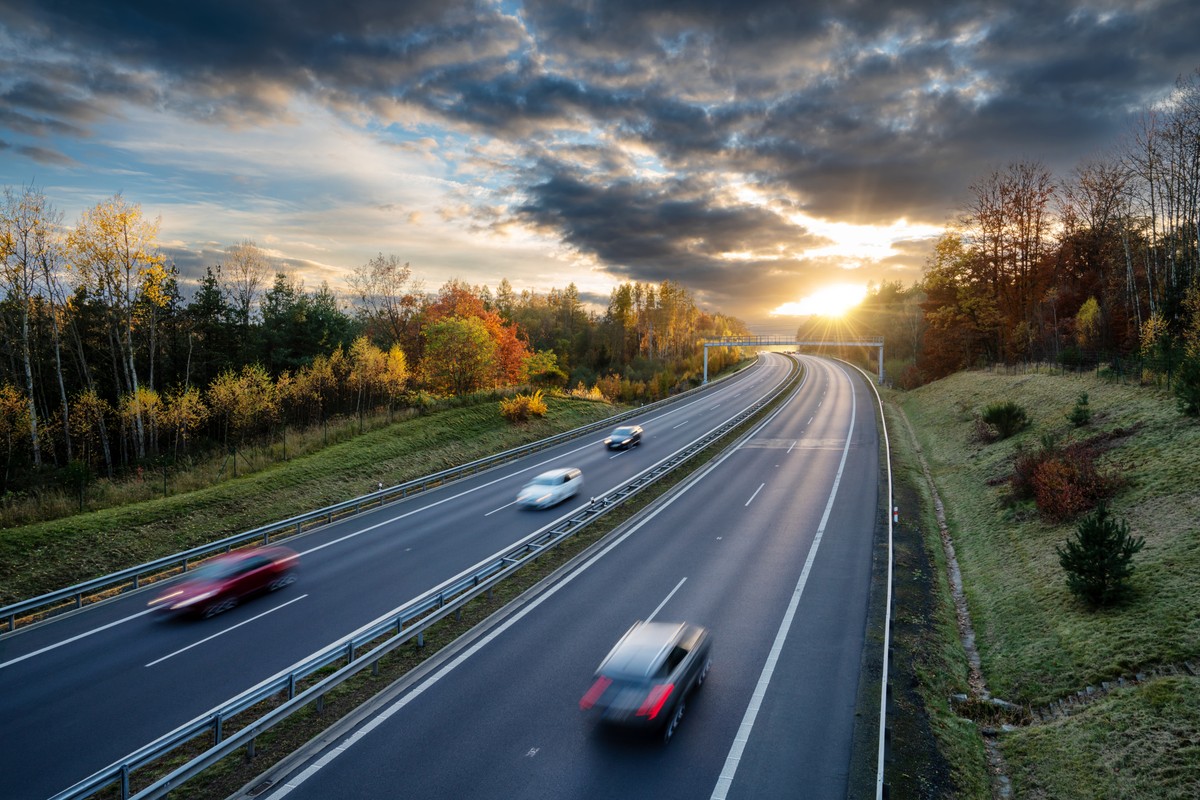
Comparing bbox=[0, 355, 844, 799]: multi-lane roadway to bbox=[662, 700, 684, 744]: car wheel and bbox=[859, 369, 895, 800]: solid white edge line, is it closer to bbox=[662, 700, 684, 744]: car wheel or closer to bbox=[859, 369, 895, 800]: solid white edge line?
bbox=[662, 700, 684, 744]: car wheel

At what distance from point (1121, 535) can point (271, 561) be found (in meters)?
23.3

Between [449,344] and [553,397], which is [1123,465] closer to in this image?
[553,397]

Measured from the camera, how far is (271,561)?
1708cm

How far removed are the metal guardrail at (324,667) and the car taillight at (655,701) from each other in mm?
6214

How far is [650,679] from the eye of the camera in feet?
33.6

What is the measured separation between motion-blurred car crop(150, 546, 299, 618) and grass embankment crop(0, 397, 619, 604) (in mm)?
4257

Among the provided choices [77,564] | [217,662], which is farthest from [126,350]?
[217,662]

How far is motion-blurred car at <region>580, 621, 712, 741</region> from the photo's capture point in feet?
32.7

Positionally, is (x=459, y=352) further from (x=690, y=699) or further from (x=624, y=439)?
(x=690, y=699)

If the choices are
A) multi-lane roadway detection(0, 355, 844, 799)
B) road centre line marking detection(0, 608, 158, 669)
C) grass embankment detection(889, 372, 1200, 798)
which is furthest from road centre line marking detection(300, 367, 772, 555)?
grass embankment detection(889, 372, 1200, 798)

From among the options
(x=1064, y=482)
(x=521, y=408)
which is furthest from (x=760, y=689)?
(x=521, y=408)

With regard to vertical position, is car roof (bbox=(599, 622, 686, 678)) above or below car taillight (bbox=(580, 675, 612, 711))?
above

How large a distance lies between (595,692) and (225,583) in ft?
38.3

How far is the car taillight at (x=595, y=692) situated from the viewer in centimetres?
1038
